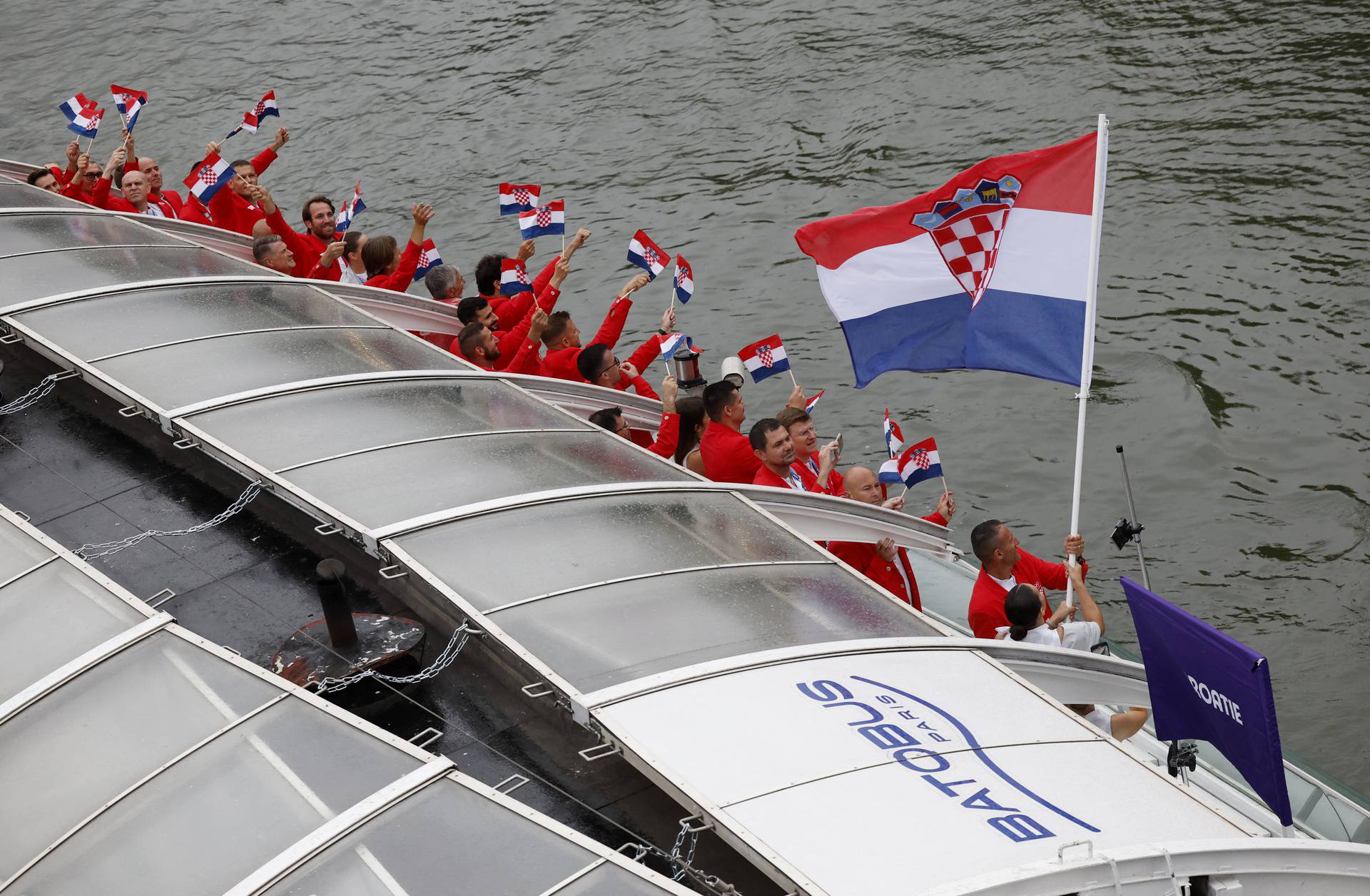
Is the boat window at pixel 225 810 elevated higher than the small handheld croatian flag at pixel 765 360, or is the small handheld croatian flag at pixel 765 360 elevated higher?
the boat window at pixel 225 810

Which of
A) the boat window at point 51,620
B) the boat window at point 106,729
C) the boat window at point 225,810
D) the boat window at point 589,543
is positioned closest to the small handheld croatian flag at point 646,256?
the boat window at point 589,543

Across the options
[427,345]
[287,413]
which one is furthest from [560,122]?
[287,413]

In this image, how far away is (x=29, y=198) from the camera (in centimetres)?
1460

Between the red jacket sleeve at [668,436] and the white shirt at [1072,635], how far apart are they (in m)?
3.41

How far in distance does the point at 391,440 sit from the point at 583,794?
322cm

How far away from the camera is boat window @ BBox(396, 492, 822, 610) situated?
26.6 ft

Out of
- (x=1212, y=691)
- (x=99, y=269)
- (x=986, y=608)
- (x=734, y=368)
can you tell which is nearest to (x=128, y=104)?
(x=99, y=269)

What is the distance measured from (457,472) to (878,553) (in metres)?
3.33

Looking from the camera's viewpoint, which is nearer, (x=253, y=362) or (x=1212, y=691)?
(x=1212, y=691)

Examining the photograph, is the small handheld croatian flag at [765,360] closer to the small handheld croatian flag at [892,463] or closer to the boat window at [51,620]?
the small handheld croatian flag at [892,463]

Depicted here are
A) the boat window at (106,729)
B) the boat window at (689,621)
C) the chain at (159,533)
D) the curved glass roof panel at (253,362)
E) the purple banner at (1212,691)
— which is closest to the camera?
the boat window at (106,729)

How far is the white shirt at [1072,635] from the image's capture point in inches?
371

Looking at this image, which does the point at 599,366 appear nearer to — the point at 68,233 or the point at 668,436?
the point at 668,436

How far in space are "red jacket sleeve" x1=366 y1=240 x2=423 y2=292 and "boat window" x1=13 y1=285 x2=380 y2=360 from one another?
2.61 metres
